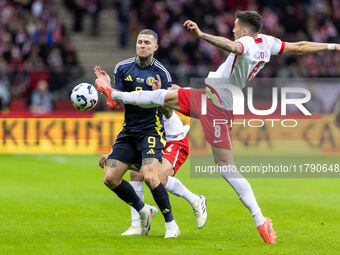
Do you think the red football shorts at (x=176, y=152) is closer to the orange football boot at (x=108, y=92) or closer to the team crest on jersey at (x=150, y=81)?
the team crest on jersey at (x=150, y=81)

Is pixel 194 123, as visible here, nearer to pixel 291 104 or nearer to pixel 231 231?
pixel 291 104

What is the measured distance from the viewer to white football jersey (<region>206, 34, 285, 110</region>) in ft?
25.1

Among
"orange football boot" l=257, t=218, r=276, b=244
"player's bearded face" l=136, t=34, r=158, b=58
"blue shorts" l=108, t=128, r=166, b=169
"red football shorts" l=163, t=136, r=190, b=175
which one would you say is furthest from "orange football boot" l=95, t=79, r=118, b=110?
"orange football boot" l=257, t=218, r=276, b=244

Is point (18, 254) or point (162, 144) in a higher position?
point (162, 144)

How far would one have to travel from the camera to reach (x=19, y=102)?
19297 mm

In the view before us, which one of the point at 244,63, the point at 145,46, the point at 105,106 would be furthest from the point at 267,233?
the point at 105,106

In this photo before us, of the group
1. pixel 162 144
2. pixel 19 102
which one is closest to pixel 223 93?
pixel 162 144

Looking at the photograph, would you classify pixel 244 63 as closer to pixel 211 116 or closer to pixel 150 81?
pixel 211 116

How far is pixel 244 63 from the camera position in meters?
7.75

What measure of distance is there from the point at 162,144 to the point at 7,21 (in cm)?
1650

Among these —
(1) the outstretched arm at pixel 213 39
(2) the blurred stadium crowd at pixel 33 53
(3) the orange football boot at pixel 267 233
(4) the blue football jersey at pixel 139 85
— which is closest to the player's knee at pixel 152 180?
(4) the blue football jersey at pixel 139 85

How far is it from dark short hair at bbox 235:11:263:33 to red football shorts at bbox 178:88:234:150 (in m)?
0.90

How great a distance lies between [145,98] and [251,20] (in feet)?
4.67

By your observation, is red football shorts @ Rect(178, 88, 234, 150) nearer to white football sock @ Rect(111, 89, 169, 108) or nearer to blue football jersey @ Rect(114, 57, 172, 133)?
white football sock @ Rect(111, 89, 169, 108)
